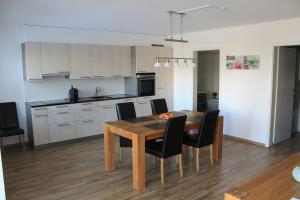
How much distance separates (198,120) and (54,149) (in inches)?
117

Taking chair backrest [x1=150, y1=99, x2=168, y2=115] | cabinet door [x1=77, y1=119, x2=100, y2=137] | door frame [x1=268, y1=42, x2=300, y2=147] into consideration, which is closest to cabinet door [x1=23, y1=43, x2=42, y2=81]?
cabinet door [x1=77, y1=119, x2=100, y2=137]

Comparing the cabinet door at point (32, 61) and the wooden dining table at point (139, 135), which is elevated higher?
the cabinet door at point (32, 61)

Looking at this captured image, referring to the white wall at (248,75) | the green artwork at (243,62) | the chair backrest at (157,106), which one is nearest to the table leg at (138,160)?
the chair backrest at (157,106)

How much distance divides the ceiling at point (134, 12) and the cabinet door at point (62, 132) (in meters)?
2.07

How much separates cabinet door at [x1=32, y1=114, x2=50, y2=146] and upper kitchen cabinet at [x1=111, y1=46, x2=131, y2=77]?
6.29ft

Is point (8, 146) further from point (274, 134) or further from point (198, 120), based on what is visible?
point (274, 134)

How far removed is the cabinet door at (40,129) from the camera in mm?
5053

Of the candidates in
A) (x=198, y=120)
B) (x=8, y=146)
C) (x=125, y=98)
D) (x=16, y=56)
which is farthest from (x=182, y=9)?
(x=8, y=146)

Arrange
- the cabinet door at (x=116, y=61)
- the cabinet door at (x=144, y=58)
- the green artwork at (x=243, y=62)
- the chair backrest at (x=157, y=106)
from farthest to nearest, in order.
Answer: the cabinet door at (x=144, y=58) < the cabinet door at (x=116, y=61) < the green artwork at (x=243, y=62) < the chair backrest at (x=157, y=106)

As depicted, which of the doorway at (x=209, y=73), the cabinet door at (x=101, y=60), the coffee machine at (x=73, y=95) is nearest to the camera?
the coffee machine at (x=73, y=95)

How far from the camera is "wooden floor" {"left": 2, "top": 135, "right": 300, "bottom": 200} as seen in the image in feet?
11.0

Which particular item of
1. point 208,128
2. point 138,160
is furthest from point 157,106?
point 138,160

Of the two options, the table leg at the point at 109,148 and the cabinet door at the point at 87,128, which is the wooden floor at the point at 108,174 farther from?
the cabinet door at the point at 87,128

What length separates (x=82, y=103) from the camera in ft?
18.4
